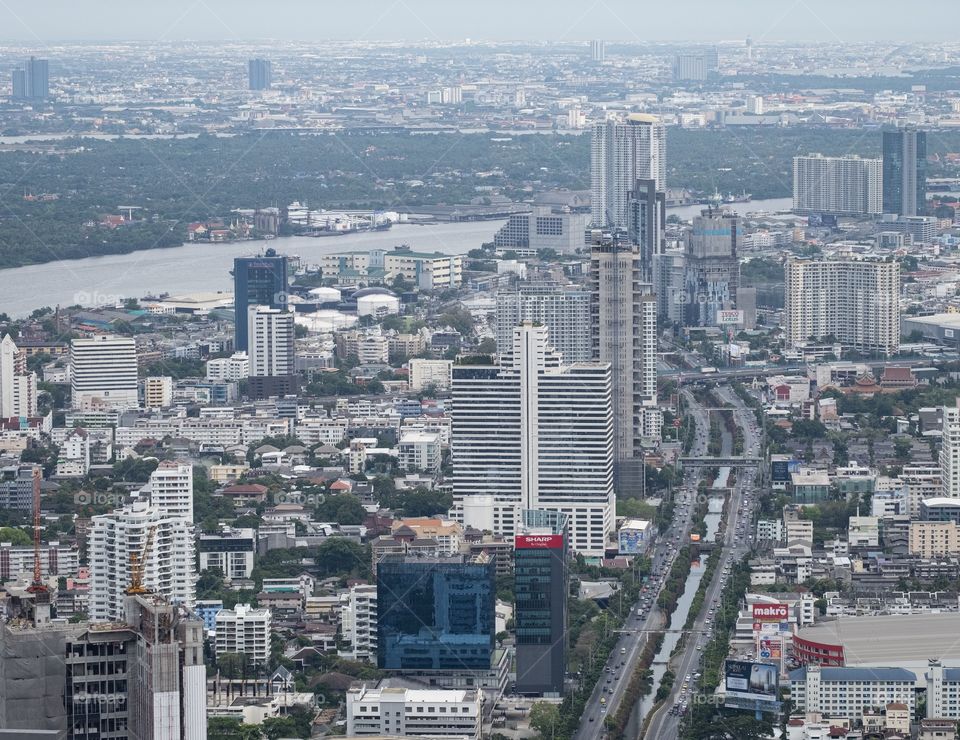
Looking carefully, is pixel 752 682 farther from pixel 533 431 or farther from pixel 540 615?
pixel 533 431

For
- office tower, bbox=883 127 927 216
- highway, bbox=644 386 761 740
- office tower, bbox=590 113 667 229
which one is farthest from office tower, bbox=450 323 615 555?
office tower, bbox=883 127 927 216

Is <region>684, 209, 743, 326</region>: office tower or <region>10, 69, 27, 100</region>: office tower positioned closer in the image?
<region>684, 209, 743, 326</region>: office tower

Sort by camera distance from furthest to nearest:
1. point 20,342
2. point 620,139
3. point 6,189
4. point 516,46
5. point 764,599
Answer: point 516,46 < point 6,189 < point 620,139 < point 20,342 < point 764,599

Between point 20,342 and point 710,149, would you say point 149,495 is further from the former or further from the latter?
point 710,149

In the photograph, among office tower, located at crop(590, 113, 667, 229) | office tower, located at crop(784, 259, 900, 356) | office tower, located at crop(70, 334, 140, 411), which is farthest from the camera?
office tower, located at crop(590, 113, 667, 229)

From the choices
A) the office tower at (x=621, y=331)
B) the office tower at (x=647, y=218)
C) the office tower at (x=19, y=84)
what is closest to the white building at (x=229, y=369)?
the office tower at (x=621, y=331)

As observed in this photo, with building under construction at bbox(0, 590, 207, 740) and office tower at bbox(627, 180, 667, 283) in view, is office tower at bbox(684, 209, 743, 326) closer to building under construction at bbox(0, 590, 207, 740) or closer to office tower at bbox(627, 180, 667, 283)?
office tower at bbox(627, 180, 667, 283)

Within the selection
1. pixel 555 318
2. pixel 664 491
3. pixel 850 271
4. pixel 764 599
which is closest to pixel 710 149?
pixel 850 271
